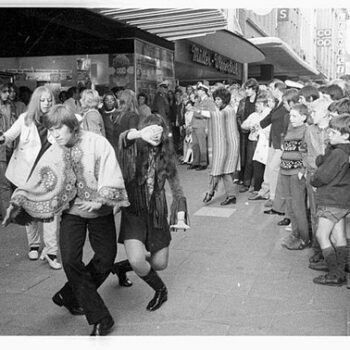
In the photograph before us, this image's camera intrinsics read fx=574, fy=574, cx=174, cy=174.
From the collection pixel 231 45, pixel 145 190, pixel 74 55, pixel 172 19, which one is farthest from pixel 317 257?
pixel 231 45

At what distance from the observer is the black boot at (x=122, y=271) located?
13.5ft

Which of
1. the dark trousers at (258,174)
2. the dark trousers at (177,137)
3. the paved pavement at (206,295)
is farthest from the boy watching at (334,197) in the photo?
the dark trousers at (177,137)

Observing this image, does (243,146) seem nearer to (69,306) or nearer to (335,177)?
(335,177)

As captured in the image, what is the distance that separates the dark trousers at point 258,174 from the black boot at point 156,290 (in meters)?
4.40

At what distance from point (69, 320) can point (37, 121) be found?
1741 mm

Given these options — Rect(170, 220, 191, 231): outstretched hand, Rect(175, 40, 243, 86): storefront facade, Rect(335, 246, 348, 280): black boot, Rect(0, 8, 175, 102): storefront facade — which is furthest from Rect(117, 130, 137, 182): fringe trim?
Rect(175, 40, 243, 86): storefront facade

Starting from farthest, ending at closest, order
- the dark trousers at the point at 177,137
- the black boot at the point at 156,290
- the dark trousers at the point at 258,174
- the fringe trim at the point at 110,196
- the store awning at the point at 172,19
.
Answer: the dark trousers at the point at 177,137 → the store awning at the point at 172,19 → the dark trousers at the point at 258,174 → the black boot at the point at 156,290 → the fringe trim at the point at 110,196

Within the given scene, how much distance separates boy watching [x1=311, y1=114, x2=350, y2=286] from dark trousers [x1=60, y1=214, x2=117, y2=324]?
1.60m

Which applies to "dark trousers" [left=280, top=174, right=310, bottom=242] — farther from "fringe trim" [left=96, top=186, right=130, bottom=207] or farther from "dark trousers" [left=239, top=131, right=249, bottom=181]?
"dark trousers" [left=239, top=131, right=249, bottom=181]

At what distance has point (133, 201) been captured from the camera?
12.0 ft

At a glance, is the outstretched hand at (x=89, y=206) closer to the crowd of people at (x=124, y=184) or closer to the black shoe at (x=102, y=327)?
the crowd of people at (x=124, y=184)

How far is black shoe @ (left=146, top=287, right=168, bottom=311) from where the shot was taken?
377 cm

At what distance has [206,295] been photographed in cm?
407

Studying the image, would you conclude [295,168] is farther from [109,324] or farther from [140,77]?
[140,77]
